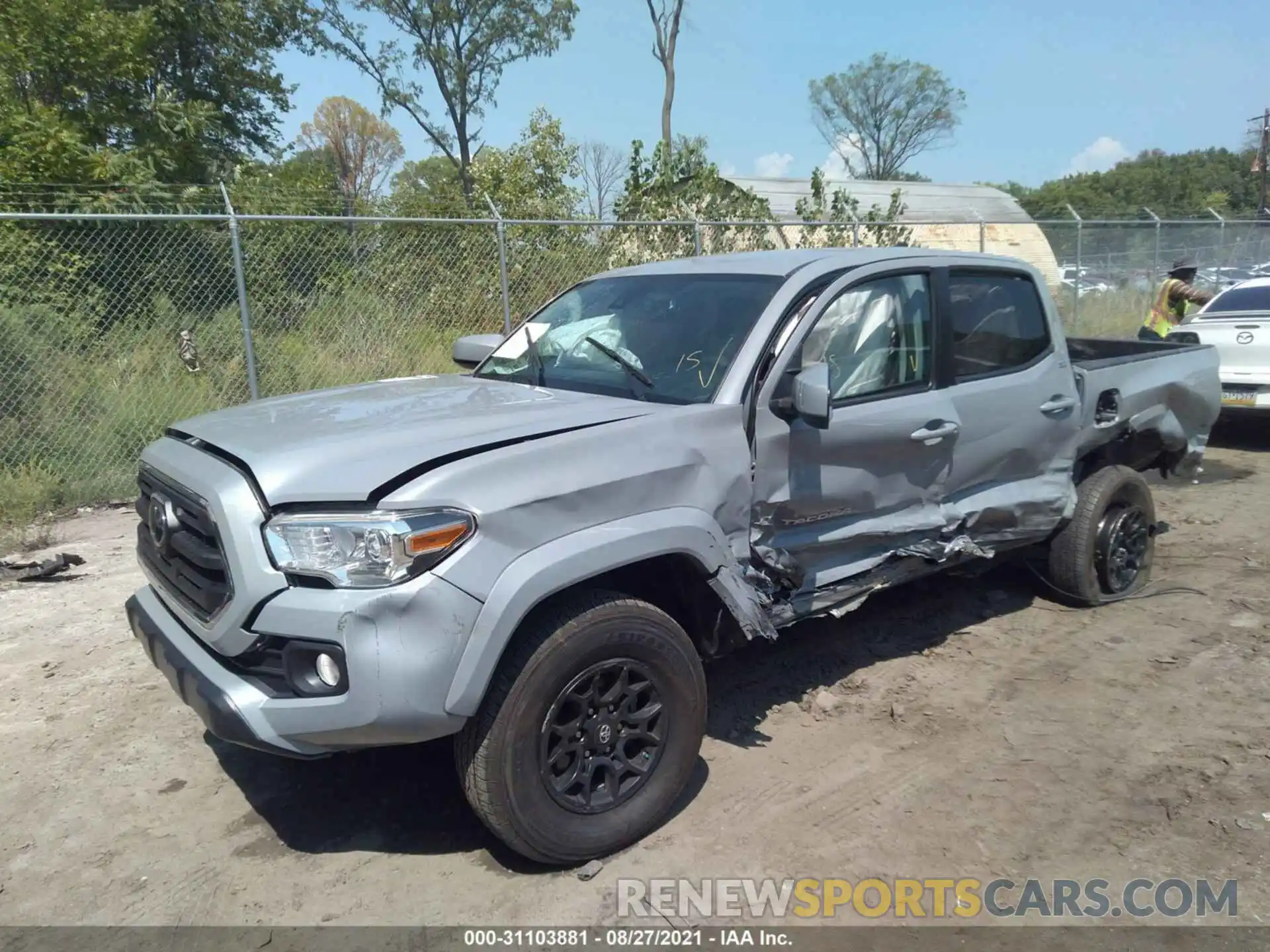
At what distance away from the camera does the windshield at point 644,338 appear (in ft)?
11.5

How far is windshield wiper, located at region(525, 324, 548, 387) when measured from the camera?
3.91 metres

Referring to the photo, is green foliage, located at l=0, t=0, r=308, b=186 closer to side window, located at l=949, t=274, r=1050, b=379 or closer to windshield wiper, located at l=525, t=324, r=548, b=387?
windshield wiper, located at l=525, t=324, r=548, b=387

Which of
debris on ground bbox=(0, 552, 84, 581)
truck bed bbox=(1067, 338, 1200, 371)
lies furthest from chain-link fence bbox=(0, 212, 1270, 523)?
truck bed bbox=(1067, 338, 1200, 371)

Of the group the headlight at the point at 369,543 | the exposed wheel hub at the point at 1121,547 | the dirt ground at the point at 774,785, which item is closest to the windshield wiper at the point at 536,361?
the headlight at the point at 369,543

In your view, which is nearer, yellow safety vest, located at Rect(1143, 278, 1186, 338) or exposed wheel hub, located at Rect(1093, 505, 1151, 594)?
exposed wheel hub, located at Rect(1093, 505, 1151, 594)

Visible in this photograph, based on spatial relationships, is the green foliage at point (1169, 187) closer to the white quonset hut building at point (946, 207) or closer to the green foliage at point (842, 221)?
the white quonset hut building at point (946, 207)

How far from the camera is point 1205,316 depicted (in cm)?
982

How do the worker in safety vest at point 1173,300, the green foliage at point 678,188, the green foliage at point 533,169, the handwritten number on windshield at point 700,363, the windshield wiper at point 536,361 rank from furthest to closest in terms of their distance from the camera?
1. the green foliage at point 533,169
2. the green foliage at point 678,188
3. the worker in safety vest at point 1173,300
4. the windshield wiper at point 536,361
5. the handwritten number on windshield at point 700,363

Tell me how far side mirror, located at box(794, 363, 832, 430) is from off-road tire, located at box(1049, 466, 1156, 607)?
234 cm

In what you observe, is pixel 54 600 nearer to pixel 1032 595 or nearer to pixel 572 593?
pixel 572 593

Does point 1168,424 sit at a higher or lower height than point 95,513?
higher

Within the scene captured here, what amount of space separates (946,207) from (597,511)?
35956 millimetres

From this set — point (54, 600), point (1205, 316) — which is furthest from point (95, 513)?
point (1205, 316)

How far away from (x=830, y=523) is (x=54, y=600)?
4.46m
